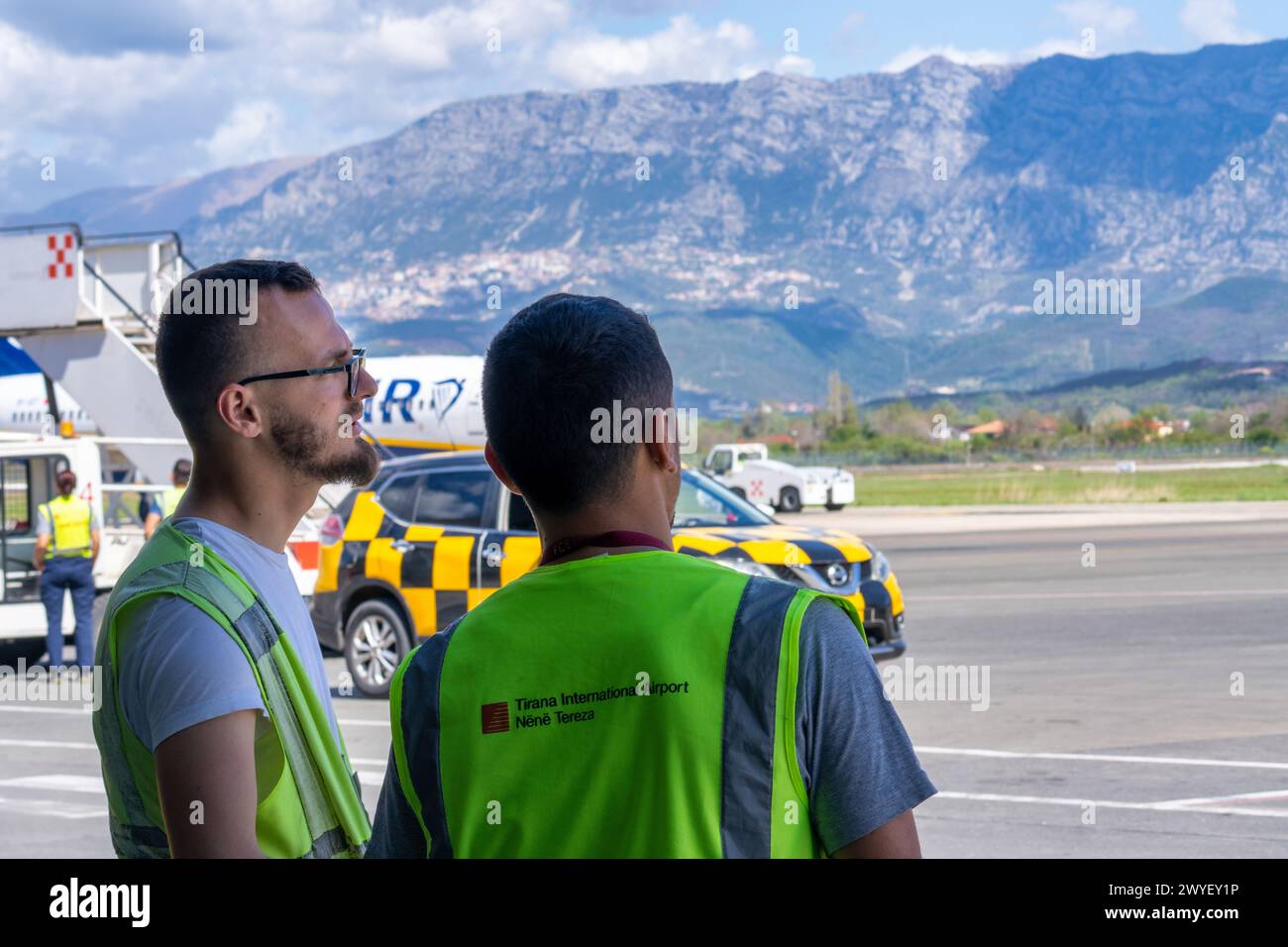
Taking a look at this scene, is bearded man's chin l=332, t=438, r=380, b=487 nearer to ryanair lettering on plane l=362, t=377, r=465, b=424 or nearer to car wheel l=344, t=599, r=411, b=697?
car wheel l=344, t=599, r=411, b=697

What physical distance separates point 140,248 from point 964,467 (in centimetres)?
8999

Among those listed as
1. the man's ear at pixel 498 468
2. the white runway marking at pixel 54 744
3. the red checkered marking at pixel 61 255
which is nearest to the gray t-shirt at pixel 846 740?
the man's ear at pixel 498 468

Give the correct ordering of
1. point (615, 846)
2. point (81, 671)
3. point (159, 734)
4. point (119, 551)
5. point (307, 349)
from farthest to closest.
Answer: point (119, 551)
point (81, 671)
point (307, 349)
point (159, 734)
point (615, 846)

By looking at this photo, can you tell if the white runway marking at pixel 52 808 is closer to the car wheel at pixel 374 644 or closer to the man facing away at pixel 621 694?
the car wheel at pixel 374 644

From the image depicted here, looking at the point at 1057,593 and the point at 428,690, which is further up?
the point at 428,690

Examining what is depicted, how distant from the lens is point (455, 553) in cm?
1260

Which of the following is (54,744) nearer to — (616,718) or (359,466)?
(359,466)

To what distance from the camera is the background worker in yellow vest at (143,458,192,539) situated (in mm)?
15375

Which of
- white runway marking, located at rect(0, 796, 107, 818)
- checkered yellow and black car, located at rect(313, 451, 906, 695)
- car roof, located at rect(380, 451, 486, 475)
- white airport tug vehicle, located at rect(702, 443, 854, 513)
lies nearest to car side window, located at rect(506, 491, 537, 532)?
checkered yellow and black car, located at rect(313, 451, 906, 695)

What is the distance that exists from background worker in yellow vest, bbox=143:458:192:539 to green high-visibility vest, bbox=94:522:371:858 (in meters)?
11.8

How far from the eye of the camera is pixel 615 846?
74.9 inches

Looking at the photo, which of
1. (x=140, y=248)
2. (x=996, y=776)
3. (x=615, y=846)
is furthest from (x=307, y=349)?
(x=140, y=248)
